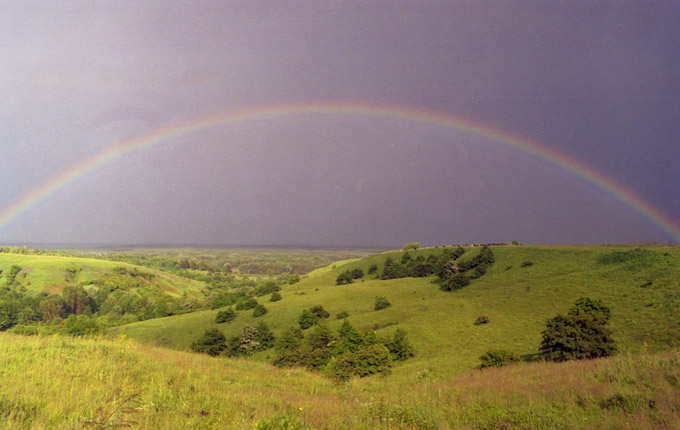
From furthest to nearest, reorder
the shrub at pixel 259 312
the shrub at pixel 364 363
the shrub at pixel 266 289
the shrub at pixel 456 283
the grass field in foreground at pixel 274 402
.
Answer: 1. the shrub at pixel 266 289
2. the shrub at pixel 259 312
3. the shrub at pixel 456 283
4. the shrub at pixel 364 363
5. the grass field in foreground at pixel 274 402

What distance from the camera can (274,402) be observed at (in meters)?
7.89

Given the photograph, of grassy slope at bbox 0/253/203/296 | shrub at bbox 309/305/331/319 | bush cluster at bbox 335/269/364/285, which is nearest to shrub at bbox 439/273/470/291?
shrub at bbox 309/305/331/319

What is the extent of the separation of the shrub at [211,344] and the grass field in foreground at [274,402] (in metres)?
44.3

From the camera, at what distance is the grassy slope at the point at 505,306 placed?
28.0 metres

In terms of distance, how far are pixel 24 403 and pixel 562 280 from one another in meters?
55.3

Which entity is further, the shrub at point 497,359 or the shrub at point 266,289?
the shrub at point 266,289

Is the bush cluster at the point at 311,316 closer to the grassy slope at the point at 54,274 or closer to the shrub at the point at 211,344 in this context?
the shrub at the point at 211,344

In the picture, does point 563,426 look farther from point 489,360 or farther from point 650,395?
point 489,360

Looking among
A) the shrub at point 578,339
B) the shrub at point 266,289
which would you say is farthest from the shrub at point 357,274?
the shrub at point 578,339

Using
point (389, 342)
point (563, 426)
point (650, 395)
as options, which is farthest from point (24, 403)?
point (389, 342)

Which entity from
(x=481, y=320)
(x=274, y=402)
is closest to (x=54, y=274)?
(x=481, y=320)

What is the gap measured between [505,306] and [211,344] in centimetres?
4552

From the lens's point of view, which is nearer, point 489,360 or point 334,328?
point 489,360

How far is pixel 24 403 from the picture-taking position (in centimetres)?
619
